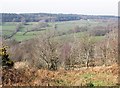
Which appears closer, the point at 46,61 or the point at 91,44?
the point at 46,61

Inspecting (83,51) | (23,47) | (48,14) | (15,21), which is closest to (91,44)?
(83,51)

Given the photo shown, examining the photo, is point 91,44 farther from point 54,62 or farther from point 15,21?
point 15,21

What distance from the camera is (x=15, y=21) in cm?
9194

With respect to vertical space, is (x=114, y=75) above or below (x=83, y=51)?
above

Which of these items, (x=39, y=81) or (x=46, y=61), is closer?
(x=39, y=81)

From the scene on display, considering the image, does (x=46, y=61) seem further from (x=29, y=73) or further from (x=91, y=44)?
(x=29, y=73)

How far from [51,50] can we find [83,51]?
34.9 ft

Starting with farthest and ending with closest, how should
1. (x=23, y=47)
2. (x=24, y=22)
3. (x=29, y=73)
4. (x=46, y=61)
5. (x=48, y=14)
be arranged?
(x=48, y=14), (x=24, y=22), (x=23, y=47), (x=46, y=61), (x=29, y=73)

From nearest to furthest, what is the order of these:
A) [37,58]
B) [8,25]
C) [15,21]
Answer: [37,58]
[8,25]
[15,21]

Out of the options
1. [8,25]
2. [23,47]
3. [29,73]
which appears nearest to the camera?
[29,73]

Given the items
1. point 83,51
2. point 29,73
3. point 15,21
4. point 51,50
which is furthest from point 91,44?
point 15,21

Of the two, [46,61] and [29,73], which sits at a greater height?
[29,73]

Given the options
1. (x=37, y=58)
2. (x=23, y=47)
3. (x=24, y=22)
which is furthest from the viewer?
(x=24, y=22)

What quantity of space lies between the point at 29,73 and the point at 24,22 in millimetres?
82044
